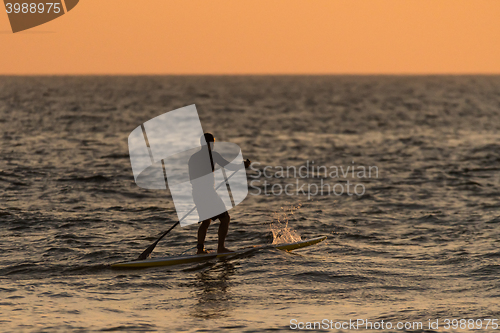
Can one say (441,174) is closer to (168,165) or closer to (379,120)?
(168,165)

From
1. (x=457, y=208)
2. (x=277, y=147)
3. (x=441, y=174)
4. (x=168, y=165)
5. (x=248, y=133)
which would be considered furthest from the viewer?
(x=248, y=133)

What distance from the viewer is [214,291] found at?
9.04 metres

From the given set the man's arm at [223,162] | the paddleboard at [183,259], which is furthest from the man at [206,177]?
the paddleboard at [183,259]

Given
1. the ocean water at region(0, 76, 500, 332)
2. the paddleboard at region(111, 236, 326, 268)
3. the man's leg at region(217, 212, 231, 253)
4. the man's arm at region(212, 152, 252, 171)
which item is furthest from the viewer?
the man's leg at region(217, 212, 231, 253)

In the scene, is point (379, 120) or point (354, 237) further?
point (379, 120)

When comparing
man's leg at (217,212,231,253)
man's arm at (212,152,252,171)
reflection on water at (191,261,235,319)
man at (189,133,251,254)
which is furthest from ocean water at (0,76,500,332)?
man's arm at (212,152,252,171)

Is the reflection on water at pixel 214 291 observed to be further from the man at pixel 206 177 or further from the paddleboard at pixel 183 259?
the man at pixel 206 177

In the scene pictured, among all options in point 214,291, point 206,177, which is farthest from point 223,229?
point 214,291

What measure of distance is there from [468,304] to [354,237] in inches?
182

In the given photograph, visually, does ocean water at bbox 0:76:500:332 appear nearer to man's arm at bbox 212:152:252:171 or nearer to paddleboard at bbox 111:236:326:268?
paddleboard at bbox 111:236:326:268

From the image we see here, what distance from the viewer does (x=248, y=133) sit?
37.8 metres

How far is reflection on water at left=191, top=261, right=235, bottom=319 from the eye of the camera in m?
8.06

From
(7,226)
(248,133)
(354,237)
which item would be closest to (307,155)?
(248,133)

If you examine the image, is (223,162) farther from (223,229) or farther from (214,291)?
(214,291)
